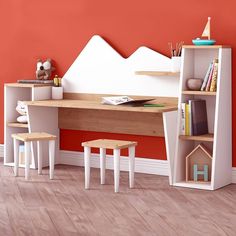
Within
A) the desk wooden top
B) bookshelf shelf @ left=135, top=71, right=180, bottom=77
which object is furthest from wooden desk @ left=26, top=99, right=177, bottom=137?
bookshelf shelf @ left=135, top=71, right=180, bottom=77

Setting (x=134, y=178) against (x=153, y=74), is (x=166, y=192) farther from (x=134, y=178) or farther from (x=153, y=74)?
(x=153, y=74)

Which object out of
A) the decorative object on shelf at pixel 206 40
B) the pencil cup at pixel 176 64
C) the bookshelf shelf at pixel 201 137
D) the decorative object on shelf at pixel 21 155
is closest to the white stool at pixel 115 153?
the bookshelf shelf at pixel 201 137

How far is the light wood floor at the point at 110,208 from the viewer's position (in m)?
4.17

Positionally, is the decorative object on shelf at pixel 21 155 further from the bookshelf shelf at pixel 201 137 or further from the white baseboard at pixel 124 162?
the bookshelf shelf at pixel 201 137

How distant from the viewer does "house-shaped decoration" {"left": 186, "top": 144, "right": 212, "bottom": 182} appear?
5496 mm

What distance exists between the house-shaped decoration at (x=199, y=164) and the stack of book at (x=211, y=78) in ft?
1.58

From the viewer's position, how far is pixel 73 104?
5.77 meters

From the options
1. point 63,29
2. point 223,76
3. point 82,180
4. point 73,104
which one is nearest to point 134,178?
point 82,180

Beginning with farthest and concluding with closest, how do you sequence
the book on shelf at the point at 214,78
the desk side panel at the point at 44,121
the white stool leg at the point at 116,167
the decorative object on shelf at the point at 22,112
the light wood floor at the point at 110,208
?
the decorative object on shelf at the point at 22,112 → the desk side panel at the point at 44,121 → the book on shelf at the point at 214,78 → the white stool leg at the point at 116,167 → the light wood floor at the point at 110,208

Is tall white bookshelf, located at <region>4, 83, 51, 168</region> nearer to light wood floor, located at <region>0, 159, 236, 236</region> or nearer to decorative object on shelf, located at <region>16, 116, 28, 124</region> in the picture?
decorative object on shelf, located at <region>16, 116, 28, 124</region>

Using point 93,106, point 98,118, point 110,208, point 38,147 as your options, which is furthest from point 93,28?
point 110,208

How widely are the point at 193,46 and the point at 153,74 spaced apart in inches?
21.5

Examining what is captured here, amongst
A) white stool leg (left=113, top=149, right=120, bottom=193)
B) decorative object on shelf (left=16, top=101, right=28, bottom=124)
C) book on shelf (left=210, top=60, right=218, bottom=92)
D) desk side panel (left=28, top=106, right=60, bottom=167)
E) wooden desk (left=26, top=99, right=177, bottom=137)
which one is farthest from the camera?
decorative object on shelf (left=16, top=101, right=28, bottom=124)

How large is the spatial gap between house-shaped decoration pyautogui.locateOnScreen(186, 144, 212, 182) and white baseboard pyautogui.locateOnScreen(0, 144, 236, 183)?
25 cm
